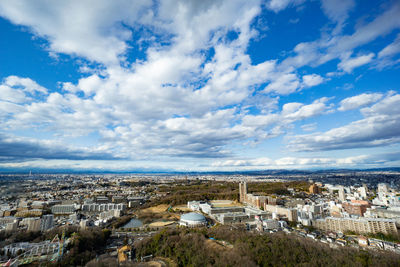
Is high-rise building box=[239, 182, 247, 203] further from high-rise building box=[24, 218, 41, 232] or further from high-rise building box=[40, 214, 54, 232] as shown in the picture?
high-rise building box=[24, 218, 41, 232]

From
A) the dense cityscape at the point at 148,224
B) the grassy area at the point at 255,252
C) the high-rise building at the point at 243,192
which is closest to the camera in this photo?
the grassy area at the point at 255,252

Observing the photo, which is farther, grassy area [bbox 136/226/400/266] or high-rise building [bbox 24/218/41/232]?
high-rise building [bbox 24/218/41/232]

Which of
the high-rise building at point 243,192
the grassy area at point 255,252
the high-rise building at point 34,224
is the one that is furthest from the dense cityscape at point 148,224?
the grassy area at point 255,252

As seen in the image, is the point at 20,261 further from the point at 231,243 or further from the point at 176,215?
the point at 176,215

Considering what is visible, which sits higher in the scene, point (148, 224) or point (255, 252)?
point (255, 252)

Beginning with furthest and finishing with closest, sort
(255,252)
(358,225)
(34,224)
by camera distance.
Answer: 1. (358,225)
2. (34,224)
3. (255,252)

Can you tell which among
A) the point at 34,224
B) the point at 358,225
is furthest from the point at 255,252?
the point at 34,224

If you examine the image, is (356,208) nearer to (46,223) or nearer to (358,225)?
(358,225)

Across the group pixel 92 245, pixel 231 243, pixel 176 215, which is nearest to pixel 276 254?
pixel 231 243

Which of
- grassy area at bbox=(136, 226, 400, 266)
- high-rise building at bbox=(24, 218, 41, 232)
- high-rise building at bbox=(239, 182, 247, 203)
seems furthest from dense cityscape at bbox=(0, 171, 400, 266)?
grassy area at bbox=(136, 226, 400, 266)

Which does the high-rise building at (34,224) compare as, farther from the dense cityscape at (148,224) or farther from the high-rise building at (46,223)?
the high-rise building at (46,223)

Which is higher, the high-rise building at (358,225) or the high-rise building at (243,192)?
the high-rise building at (243,192)

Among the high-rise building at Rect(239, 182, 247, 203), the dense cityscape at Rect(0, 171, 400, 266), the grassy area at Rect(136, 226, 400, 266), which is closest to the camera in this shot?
the grassy area at Rect(136, 226, 400, 266)
